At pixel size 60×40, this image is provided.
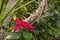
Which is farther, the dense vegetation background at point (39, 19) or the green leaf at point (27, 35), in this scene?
the dense vegetation background at point (39, 19)

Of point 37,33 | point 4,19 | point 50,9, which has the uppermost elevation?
point 4,19

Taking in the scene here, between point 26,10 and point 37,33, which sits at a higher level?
point 26,10

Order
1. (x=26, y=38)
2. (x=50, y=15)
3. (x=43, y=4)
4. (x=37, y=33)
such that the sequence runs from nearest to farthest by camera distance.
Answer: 1. (x=26, y=38)
2. (x=43, y=4)
3. (x=37, y=33)
4. (x=50, y=15)

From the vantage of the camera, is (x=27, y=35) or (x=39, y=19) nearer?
(x=27, y=35)

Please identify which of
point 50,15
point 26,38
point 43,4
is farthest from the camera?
point 50,15

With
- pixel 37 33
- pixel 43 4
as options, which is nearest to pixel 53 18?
pixel 37 33

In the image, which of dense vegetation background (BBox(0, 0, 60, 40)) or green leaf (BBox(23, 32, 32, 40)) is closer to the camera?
green leaf (BBox(23, 32, 32, 40))

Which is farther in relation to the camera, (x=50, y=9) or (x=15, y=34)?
(x=50, y=9)

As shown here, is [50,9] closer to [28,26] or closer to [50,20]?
[50,20]

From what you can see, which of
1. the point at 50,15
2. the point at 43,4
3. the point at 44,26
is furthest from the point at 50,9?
the point at 43,4
